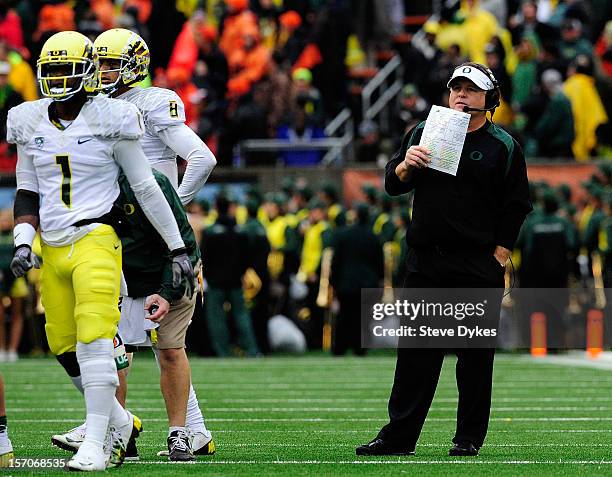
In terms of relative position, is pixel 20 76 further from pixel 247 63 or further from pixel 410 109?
pixel 410 109

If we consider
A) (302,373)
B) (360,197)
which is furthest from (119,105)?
(360,197)

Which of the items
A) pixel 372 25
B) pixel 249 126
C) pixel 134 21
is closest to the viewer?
pixel 249 126

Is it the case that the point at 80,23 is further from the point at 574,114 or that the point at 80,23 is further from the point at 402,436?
the point at 402,436

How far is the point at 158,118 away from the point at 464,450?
236cm

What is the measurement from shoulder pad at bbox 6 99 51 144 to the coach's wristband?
40cm

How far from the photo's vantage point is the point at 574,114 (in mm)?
22594

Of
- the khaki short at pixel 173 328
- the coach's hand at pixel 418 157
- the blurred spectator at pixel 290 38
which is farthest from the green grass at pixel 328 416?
the blurred spectator at pixel 290 38

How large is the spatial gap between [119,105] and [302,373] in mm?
9683

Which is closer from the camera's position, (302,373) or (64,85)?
(64,85)

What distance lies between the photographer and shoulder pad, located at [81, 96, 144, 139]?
25.7 feet

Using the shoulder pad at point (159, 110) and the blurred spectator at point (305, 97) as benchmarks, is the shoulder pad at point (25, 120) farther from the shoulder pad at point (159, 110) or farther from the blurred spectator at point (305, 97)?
the blurred spectator at point (305, 97)

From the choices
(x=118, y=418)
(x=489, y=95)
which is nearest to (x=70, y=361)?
(x=118, y=418)

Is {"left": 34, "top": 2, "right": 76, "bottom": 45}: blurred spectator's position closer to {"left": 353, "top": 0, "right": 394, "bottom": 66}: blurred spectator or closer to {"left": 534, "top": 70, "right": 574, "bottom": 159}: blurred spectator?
{"left": 353, "top": 0, "right": 394, "bottom": 66}: blurred spectator

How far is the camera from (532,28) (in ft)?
78.1
